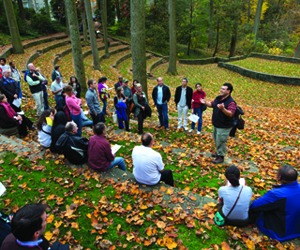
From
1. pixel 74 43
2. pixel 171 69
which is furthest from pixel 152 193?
pixel 171 69

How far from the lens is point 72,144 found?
14.2ft

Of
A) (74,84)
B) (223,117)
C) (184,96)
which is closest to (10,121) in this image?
(74,84)

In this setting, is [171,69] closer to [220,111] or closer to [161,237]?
[220,111]

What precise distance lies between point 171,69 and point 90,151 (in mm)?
19554

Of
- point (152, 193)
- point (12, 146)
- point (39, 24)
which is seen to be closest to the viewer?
point (152, 193)

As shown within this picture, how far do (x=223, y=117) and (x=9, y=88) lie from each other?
7022 millimetres

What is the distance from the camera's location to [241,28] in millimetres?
31641

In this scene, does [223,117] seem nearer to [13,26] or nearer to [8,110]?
[8,110]

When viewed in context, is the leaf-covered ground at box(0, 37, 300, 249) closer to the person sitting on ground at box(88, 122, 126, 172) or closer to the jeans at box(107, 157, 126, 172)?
the person sitting on ground at box(88, 122, 126, 172)

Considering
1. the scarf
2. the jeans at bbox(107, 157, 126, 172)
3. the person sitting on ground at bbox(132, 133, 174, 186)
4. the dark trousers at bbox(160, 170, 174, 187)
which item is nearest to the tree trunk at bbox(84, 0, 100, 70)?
the scarf

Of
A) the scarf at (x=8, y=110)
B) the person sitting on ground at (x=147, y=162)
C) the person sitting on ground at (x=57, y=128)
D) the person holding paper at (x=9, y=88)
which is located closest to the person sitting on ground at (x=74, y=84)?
the person holding paper at (x=9, y=88)

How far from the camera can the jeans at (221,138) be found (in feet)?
17.7

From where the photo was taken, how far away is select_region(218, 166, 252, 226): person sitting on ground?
313 cm

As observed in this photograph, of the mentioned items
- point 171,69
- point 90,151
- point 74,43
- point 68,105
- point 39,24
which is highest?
point 39,24
